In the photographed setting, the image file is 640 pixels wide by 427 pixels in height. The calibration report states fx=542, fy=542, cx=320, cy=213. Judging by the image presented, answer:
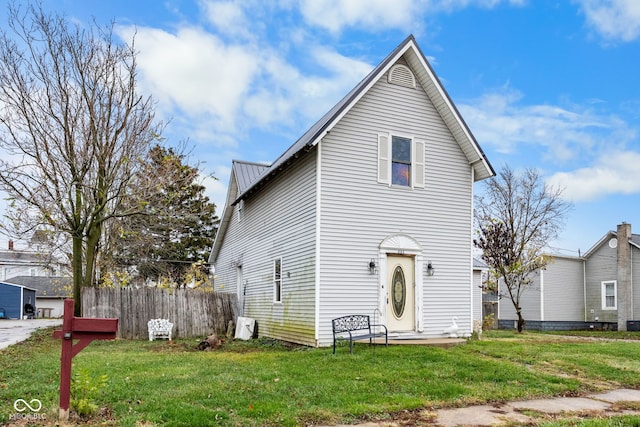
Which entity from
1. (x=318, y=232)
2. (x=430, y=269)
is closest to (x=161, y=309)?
(x=318, y=232)

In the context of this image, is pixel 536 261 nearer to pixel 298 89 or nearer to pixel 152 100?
pixel 298 89

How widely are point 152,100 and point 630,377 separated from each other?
15.2m

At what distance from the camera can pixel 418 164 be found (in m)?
14.7

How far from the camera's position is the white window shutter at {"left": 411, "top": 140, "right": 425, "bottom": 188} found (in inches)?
577

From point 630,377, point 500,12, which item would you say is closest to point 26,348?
point 630,377

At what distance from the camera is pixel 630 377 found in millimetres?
9938

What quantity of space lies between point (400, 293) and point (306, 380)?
6.18m

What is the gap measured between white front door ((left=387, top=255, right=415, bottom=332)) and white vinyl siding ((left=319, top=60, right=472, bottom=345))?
0.42 meters

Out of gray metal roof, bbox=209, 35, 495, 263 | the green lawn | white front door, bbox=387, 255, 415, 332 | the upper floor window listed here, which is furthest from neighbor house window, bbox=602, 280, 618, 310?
the upper floor window

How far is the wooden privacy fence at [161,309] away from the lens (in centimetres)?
1723

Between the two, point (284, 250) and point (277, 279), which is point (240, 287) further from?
point (284, 250)

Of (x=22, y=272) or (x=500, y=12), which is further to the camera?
(x=22, y=272)

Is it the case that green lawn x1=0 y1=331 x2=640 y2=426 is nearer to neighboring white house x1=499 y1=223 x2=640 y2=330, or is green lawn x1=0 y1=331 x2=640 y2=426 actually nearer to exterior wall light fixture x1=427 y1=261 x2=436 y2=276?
exterior wall light fixture x1=427 y1=261 x2=436 y2=276

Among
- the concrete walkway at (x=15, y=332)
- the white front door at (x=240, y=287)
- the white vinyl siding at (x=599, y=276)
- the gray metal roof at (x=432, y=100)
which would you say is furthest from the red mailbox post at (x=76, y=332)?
the white vinyl siding at (x=599, y=276)
